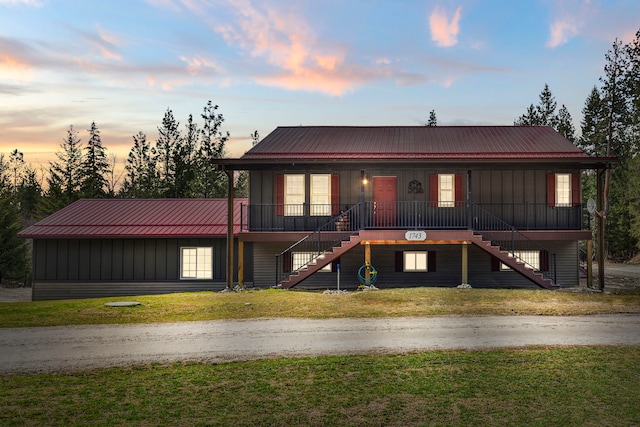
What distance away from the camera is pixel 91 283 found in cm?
2516

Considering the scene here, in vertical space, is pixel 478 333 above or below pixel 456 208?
below

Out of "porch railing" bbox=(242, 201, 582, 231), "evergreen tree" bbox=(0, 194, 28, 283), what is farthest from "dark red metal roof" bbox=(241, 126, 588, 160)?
"evergreen tree" bbox=(0, 194, 28, 283)

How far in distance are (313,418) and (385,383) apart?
188 centimetres

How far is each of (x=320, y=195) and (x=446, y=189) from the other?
5.59 metres

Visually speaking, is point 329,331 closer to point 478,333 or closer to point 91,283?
point 478,333

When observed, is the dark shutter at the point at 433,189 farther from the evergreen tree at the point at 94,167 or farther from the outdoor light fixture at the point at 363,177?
the evergreen tree at the point at 94,167

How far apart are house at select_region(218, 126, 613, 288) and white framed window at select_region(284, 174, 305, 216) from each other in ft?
0.15

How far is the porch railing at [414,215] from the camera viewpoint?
24.5m

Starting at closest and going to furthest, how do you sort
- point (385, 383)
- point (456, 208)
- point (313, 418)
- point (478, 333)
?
point (313, 418) → point (385, 383) → point (478, 333) → point (456, 208)

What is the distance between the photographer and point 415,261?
1008 inches

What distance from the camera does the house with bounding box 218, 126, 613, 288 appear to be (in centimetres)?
2367

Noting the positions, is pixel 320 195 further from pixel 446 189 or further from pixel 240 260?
pixel 446 189

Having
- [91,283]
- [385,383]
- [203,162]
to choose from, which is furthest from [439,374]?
[203,162]

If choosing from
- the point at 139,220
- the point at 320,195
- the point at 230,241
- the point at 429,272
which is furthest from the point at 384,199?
the point at 139,220
